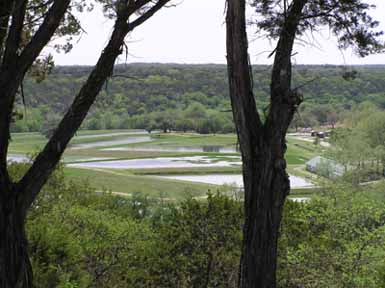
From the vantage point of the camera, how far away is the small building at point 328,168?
30.9 m

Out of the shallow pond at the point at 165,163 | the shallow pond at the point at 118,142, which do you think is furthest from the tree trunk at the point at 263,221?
the shallow pond at the point at 118,142

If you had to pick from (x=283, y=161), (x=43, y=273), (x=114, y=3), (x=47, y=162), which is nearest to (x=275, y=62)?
(x=283, y=161)

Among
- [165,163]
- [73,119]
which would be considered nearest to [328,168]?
[165,163]

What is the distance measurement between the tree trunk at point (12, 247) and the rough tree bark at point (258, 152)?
141 centimetres

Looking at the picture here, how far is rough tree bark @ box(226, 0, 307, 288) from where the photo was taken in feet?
11.0

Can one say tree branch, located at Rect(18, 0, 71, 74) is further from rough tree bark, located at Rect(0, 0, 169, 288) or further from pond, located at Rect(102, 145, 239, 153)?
pond, located at Rect(102, 145, 239, 153)

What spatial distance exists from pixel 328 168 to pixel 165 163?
11153 mm

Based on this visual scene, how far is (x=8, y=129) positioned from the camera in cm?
316

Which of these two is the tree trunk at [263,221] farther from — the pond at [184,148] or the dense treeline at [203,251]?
the pond at [184,148]

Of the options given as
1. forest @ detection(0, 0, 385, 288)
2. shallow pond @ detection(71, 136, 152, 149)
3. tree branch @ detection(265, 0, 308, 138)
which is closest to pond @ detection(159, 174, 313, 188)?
forest @ detection(0, 0, 385, 288)

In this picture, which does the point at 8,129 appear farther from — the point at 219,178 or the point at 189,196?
the point at 219,178

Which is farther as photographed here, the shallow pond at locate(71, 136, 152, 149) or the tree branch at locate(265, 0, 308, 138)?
the shallow pond at locate(71, 136, 152, 149)

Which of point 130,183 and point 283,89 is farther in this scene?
point 130,183

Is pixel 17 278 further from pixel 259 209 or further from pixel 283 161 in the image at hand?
pixel 283 161
